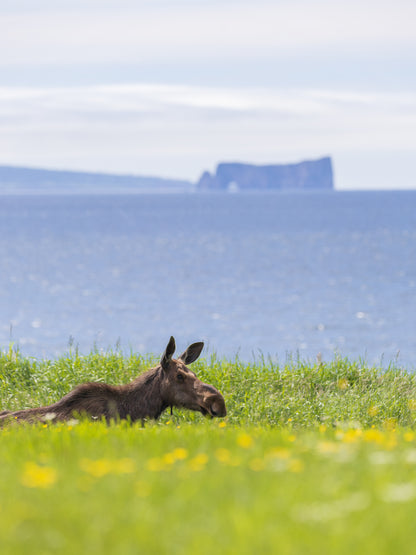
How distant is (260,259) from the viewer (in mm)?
89125

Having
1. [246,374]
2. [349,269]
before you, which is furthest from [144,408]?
[349,269]

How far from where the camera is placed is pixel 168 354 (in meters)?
8.77

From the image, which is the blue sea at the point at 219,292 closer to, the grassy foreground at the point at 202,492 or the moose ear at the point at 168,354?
the moose ear at the point at 168,354

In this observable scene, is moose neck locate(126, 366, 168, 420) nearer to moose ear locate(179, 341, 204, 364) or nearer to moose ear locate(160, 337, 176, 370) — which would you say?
moose ear locate(160, 337, 176, 370)

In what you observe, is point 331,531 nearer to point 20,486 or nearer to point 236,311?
point 20,486

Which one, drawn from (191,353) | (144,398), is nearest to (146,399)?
(144,398)

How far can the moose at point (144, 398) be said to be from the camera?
8.71 m

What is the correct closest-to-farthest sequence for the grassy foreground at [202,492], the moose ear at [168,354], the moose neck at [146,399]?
the grassy foreground at [202,492] < the moose ear at [168,354] < the moose neck at [146,399]

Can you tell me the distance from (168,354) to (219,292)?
182 ft

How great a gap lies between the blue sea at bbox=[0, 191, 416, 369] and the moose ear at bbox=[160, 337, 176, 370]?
16.9ft

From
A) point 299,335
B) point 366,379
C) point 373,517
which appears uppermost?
point 373,517

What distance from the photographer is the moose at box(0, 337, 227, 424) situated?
343 inches

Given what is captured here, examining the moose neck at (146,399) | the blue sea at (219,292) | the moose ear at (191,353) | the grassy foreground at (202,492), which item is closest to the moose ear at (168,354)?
the moose neck at (146,399)

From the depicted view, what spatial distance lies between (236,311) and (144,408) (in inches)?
1793
